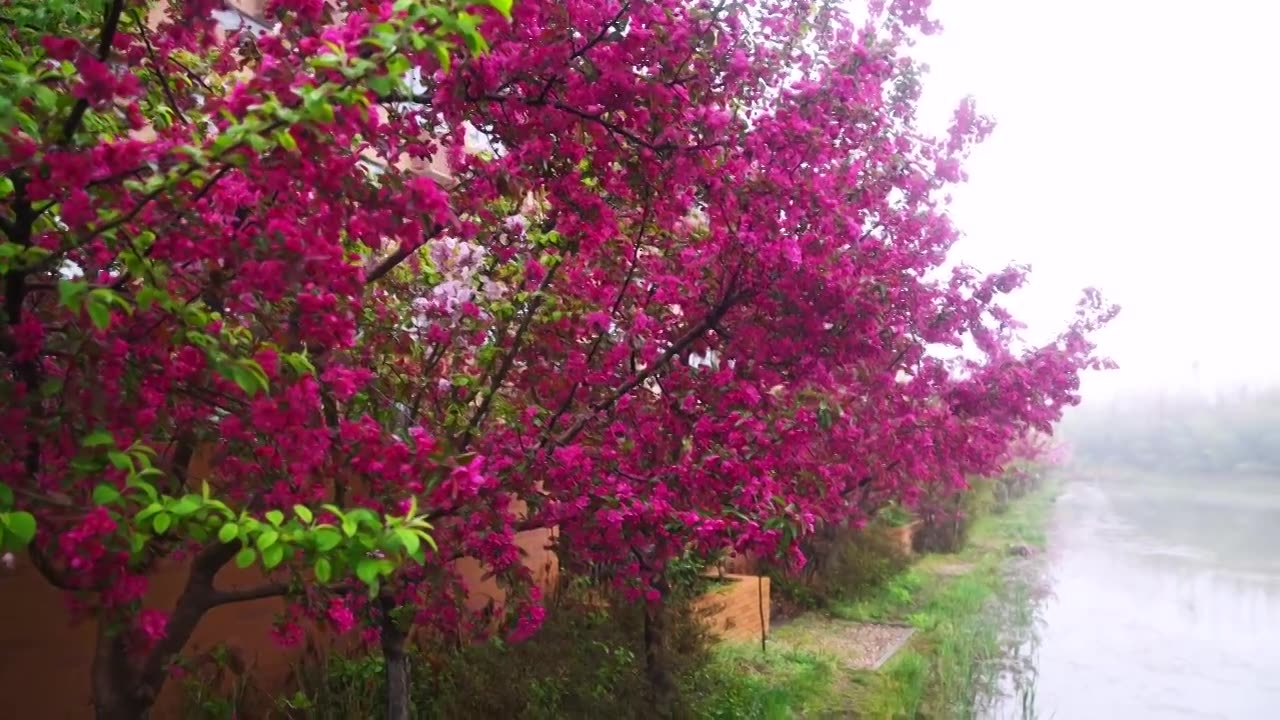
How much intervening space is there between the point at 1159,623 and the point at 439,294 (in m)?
8.38

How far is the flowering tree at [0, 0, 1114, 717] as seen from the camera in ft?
5.94

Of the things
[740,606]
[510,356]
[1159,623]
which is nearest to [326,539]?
[510,356]

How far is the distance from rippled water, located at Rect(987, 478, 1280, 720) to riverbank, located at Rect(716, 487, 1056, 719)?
14.3 inches

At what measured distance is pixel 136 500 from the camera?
70.2 inches

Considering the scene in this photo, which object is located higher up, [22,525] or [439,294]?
[439,294]

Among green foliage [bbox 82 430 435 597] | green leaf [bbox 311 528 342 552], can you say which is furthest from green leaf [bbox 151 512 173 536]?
green leaf [bbox 311 528 342 552]

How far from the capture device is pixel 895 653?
736cm

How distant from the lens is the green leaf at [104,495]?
170 centimetres

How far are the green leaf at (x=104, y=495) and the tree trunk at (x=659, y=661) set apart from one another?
3.47 metres

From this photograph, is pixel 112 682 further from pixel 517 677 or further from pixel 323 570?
pixel 517 677

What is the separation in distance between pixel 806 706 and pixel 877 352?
2752mm

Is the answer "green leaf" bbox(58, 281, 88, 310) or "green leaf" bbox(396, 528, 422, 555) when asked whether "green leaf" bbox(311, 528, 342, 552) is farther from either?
"green leaf" bbox(58, 281, 88, 310)

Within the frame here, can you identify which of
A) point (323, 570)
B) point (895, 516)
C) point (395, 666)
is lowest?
point (395, 666)

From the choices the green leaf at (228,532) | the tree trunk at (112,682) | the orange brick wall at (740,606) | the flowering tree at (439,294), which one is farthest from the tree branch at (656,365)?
the orange brick wall at (740,606)
